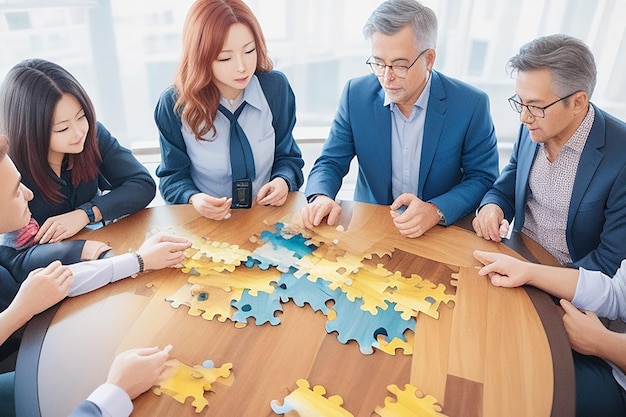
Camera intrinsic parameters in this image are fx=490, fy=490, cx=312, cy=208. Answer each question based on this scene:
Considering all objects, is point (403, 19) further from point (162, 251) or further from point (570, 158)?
point (162, 251)

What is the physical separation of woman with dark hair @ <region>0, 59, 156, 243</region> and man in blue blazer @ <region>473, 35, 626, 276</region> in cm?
135

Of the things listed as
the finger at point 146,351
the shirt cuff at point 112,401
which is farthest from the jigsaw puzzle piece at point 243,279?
the shirt cuff at point 112,401

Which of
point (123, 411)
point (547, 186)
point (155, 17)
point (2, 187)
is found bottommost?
point (123, 411)

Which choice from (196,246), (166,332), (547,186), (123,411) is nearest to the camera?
(123,411)

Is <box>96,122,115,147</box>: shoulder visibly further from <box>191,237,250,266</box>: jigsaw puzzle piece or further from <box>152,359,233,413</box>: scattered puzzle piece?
<box>152,359,233,413</box>: scattered puzzle piece

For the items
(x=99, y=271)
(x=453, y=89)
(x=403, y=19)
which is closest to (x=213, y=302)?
(x=99, y=271)

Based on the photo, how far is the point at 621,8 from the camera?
282 centimetres

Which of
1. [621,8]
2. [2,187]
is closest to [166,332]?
[2,187]

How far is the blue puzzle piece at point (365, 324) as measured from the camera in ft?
4.14

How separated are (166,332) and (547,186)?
1.45m

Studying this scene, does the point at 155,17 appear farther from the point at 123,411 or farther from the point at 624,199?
the point at 624,199

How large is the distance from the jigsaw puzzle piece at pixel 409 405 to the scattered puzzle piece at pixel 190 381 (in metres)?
0.38

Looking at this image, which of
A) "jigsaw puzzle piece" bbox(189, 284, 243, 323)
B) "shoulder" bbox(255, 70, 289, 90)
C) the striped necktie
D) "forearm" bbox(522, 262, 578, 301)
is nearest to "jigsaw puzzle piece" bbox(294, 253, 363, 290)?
"jigsaw puzzle piece" bbox(189, 284, 243, 323)

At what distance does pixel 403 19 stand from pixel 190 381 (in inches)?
56.9
